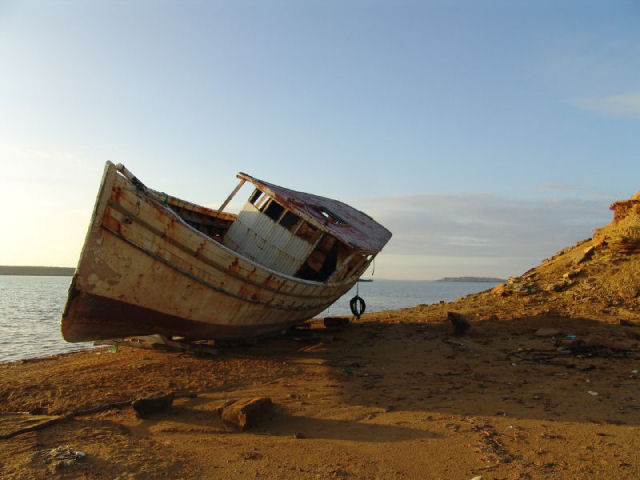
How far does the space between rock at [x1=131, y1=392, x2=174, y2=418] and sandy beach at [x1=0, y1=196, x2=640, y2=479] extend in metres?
0.10

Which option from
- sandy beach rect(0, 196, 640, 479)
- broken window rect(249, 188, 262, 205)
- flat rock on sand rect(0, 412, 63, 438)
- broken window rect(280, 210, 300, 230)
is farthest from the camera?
broken window rect(249, 188, 262, 205)

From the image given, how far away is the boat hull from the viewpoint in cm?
731

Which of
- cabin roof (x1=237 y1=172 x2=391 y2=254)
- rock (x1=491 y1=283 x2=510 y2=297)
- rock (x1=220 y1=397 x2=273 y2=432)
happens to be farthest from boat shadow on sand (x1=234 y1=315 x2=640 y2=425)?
rock (x1=491 y1=283 x2=510 y2=297)

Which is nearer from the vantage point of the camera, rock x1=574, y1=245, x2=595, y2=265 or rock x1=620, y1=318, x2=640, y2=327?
rock x1=620, y1=318, x2=640, y2=327

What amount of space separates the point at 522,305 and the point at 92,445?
40.3ft

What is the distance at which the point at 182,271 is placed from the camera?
8.08 metres

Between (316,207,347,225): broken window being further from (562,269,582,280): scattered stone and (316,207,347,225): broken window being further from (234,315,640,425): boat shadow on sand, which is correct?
(562,269,582,280): scattered stone

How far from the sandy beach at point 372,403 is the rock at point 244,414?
0.13 m

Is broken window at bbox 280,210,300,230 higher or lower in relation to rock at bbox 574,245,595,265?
higher

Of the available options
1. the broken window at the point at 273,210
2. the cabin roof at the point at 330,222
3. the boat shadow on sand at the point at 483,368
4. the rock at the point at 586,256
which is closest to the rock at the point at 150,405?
the boat shadow on sand at the point at 483,368

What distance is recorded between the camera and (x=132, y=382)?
789 centimetres

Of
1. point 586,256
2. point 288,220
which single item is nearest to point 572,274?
point 586,256

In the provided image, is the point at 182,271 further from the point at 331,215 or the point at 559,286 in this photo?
the point at 559,286

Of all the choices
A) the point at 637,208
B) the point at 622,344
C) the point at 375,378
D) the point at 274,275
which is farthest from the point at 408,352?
the point at 637,208
